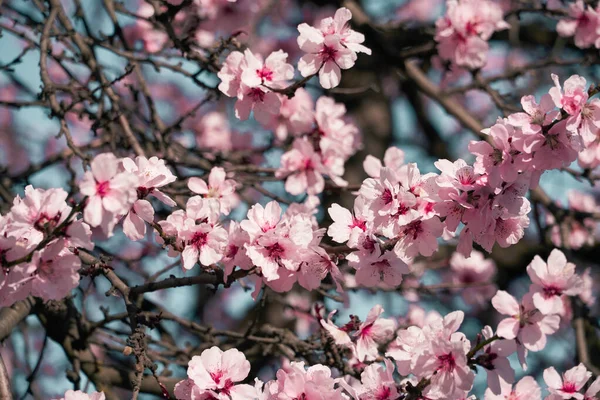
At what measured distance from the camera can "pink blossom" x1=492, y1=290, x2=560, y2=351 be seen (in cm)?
188

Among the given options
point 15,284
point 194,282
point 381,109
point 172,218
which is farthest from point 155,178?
point 381,109

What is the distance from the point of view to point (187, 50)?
269 cm

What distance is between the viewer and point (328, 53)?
2191 millimetres

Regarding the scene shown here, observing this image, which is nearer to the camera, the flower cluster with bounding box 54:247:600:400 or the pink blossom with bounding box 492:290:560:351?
the flower cluster with bounding box 54:247:600:400

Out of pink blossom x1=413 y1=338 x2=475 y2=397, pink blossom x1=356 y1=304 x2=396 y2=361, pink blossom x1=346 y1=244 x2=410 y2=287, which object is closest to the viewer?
pink blossom x1=413 y1=338 x2=475 y2=397

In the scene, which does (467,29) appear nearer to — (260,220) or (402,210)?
(402,210)

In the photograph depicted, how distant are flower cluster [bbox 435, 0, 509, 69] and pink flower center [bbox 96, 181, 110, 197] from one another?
214 cm

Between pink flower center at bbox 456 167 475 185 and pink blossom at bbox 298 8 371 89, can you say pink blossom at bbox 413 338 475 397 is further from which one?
pink blossom at bbox 298 8 371 89

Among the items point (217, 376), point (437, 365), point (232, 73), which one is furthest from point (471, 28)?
point (217, 376)

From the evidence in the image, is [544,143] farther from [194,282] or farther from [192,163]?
[192,163]

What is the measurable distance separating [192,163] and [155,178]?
1.17 m

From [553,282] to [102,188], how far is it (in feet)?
3.88

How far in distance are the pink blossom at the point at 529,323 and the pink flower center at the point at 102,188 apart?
1048 mm

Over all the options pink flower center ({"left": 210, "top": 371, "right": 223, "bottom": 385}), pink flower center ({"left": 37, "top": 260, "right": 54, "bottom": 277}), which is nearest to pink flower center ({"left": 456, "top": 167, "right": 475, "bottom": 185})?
pink flower center ({"left": 210, "top": 371, "right": 223, "bottom": 385})
